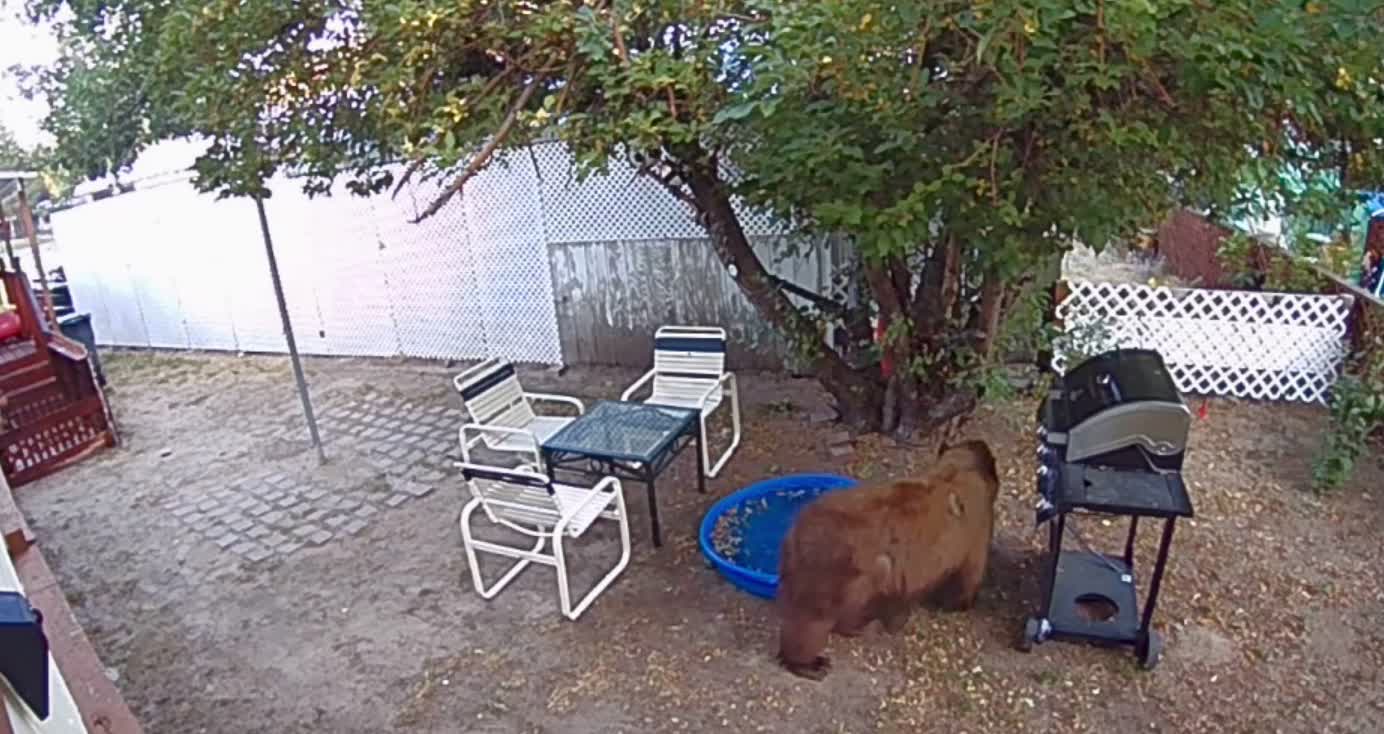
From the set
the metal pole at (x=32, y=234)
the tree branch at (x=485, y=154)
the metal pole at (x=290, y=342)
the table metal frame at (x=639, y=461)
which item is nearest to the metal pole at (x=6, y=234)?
the metal pole at (x=32, y=234)

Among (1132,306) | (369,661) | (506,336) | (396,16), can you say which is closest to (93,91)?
(506,336)

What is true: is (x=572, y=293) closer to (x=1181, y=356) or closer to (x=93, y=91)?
(x=93, y=91)

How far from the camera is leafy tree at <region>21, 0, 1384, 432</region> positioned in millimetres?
2383

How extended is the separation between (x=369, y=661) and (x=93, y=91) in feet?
18.7

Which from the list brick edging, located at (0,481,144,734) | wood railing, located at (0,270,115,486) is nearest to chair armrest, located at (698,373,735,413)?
brick edging, located at (0,481,144,734)

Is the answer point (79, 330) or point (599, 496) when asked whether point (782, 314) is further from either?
point (79, 330)

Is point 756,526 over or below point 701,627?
over

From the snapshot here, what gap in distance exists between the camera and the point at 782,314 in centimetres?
514

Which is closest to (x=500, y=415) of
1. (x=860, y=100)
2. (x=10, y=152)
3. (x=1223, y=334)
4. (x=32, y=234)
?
(x=860, y=100)

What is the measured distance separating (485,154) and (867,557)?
2072 millimetres

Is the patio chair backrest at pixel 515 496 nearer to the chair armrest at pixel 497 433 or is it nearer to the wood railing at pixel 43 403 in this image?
the chair armrest at pixel 497 433

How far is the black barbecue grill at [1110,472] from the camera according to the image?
9.65 feet

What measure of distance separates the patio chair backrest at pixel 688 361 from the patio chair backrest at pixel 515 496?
1.60 meters

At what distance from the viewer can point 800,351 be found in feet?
16.9
